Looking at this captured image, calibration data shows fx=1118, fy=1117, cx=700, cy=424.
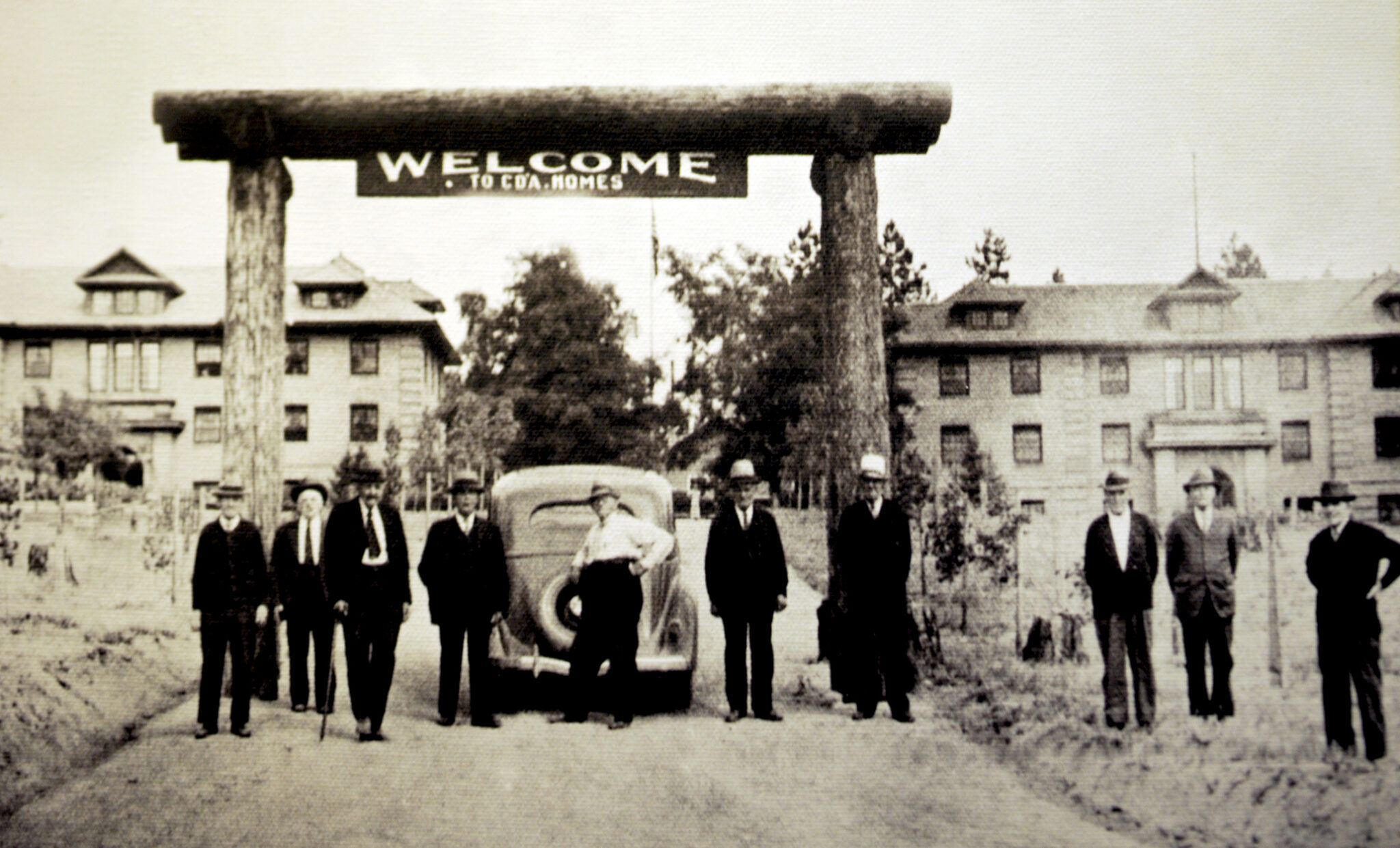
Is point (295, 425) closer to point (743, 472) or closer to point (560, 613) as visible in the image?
point (560, 613)

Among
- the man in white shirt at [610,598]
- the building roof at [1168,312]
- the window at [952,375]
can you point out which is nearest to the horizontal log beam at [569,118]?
the building roof at [1168,312]

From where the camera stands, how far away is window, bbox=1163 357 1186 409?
4.28m

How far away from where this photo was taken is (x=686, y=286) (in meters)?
4.64

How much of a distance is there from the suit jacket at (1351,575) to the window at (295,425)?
3.89m

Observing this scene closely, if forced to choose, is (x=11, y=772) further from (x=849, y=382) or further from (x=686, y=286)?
(x=849, y=382)

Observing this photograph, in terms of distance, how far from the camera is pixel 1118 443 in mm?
4344

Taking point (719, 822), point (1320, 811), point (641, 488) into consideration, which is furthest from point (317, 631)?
point (1320, 811)

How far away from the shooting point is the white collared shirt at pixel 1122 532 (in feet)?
14.1

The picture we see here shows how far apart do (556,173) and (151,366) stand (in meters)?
1.90

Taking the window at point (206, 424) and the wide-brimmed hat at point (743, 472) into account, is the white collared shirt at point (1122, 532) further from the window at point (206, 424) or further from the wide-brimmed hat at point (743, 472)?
the window at point (206, 424)

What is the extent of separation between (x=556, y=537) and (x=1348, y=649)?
3.16 metres

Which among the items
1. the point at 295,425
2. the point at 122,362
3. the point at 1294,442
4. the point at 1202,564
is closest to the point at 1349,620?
the point at 1202,564

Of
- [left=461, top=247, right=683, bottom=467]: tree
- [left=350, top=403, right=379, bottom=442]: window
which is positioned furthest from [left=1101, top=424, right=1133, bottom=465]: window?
[left=350, top=403, right=379, bottom=442]: window

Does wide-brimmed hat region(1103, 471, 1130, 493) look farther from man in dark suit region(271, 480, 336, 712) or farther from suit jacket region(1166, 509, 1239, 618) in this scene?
man in dark suit region(271, 480, 336, 712)
